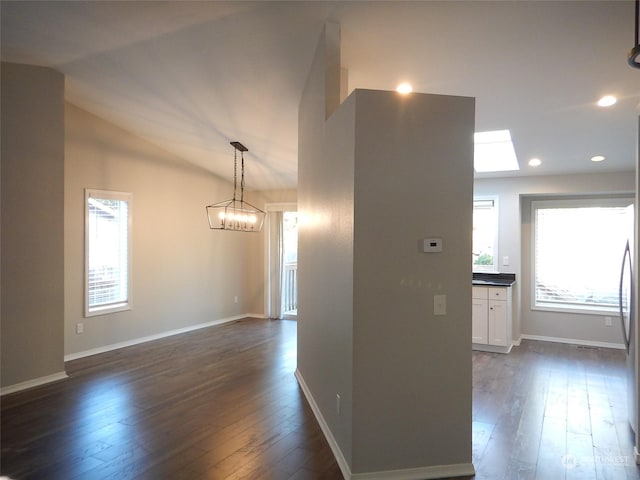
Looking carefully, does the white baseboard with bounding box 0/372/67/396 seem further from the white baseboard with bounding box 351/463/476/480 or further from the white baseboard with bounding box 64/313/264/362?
the white baseboard with bounding box 351/463/476/480

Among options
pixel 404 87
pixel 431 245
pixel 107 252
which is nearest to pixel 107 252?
pixel 107 252

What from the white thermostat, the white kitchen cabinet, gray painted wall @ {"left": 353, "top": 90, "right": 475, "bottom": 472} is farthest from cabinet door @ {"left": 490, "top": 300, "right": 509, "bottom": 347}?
the white thermostat

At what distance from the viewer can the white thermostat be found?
247 centimetres

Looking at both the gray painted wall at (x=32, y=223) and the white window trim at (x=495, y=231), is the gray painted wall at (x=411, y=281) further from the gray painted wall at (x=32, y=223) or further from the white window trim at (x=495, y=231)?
the white window trim at (x=495, y=231)

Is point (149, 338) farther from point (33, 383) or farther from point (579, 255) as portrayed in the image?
point (579, 255)

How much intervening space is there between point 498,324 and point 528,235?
1.68 meters

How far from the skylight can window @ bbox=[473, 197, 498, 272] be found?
0.51 metres

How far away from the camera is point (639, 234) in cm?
262

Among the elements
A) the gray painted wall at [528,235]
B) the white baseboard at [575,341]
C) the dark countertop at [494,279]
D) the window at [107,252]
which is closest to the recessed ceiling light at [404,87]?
the gray painted wall at [528,235]

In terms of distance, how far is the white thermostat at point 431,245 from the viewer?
2.47 metres

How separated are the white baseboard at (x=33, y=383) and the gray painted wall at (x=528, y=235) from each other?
5.70 m

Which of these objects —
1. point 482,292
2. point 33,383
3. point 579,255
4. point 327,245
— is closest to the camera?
point 327,245

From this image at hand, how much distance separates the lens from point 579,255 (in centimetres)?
580

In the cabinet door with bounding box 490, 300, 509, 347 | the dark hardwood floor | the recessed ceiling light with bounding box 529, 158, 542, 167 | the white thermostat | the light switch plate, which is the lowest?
the dark hardwood floor
